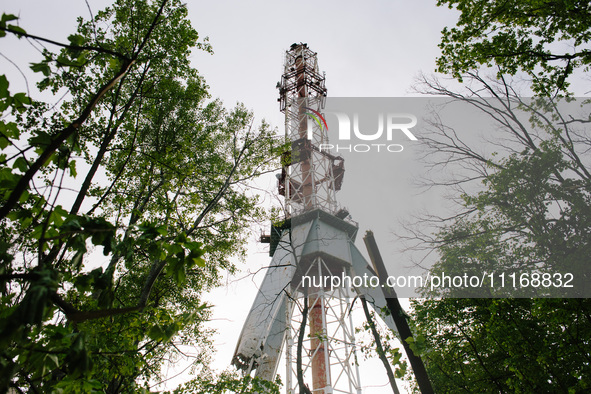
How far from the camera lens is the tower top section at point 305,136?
23.7 meters

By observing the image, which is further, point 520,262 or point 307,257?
point 307,257

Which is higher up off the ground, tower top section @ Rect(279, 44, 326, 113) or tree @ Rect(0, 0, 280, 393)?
tower top section @ Rect(279, 44, 326, 113)

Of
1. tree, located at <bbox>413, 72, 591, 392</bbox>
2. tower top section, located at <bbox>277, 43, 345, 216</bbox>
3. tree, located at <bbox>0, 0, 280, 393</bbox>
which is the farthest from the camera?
tower top section, located at <bbox>277, 43, 345, 216</bbox>

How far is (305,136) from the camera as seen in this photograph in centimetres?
2619

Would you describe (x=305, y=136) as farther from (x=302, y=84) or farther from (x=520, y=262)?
(x=520, y=262)

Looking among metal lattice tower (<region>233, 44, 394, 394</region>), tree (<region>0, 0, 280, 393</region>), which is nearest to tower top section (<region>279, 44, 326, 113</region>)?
metal lattice tower (<region>233, 44, 394, 394</region>)

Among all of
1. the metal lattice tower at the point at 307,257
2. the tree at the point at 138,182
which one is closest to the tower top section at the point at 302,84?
the metal lattice tower at the point at 307,257

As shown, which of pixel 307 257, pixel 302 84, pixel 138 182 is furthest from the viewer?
pixel 302 84

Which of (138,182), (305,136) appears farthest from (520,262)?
(305,136)

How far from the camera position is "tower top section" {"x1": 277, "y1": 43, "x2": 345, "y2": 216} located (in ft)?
77.8

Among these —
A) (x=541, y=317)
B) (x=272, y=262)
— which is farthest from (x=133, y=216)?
(x=272, y=262)

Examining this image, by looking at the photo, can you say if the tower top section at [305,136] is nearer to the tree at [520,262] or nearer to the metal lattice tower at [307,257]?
the metal lattice tower at [307,257]

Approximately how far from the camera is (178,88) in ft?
28.3

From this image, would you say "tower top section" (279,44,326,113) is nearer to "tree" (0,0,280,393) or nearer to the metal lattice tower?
the metal lattice tower
